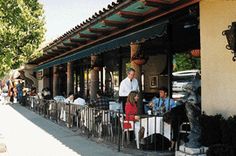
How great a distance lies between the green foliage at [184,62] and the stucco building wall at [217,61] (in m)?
5.08

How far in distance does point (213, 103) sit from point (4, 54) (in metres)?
6.69

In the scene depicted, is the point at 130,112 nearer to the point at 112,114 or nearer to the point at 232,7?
the point at 112,114

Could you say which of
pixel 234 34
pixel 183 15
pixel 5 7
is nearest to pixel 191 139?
pixel 234 34

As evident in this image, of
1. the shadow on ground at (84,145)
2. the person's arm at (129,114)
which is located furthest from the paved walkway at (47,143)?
the person's arm at (129,114)

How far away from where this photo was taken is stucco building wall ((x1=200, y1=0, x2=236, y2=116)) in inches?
240

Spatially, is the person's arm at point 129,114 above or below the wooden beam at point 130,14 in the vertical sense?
below

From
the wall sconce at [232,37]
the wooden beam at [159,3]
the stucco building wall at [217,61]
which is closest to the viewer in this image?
the wall sconce at [232,37]

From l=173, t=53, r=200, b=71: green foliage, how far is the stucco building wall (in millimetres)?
5083

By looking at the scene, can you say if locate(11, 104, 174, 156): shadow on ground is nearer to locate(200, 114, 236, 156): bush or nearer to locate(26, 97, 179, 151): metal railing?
locate(26, 97, 179, 151): metal railing

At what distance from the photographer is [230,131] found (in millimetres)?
5449

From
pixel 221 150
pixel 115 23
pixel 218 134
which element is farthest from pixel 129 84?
pixel 221 150

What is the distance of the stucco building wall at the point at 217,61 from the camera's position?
610 centimetres

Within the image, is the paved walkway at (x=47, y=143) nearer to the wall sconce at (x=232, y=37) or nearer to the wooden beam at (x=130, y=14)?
the wooden beam at (x=130, y=14)

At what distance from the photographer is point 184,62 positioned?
42.6 ft
